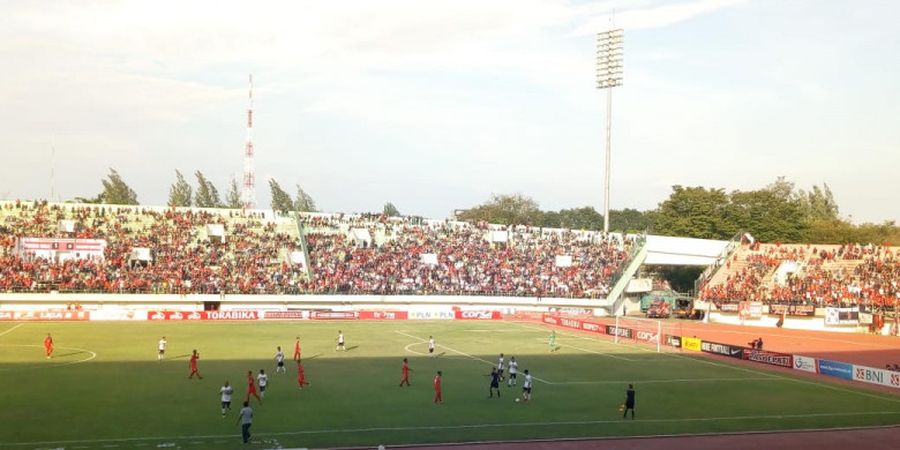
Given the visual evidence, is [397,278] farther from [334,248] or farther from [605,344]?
[605,344]

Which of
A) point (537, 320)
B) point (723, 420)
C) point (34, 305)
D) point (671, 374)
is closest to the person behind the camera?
point (723, 420)

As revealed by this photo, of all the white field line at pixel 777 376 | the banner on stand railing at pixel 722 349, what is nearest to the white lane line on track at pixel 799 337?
the banner on stand railing at pixel 722 349

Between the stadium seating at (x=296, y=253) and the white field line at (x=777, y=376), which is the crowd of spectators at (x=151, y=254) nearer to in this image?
the stadium seating at (x=296, y=253)

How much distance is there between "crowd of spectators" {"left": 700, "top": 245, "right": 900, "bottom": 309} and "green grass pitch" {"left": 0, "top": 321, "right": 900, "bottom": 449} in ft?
89.7

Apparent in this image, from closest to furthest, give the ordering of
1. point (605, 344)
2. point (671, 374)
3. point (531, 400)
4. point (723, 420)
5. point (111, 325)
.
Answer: point (723, 420), point (531, 400), point (671, 374), point (605, 344), point (111, 325)

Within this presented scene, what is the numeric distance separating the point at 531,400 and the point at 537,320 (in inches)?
1744

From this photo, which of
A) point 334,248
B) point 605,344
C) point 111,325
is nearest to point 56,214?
point 111,325

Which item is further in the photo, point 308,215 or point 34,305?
point 308,215

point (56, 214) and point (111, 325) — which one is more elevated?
point (56, 214)

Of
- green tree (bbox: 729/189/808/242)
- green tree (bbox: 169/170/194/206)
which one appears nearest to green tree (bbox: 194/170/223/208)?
green tree (bbox: 169/170/194/206)

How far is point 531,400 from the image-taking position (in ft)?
118

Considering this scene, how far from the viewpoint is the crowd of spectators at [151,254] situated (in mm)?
72500

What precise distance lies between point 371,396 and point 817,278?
5820cm

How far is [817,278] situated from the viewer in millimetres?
78438
